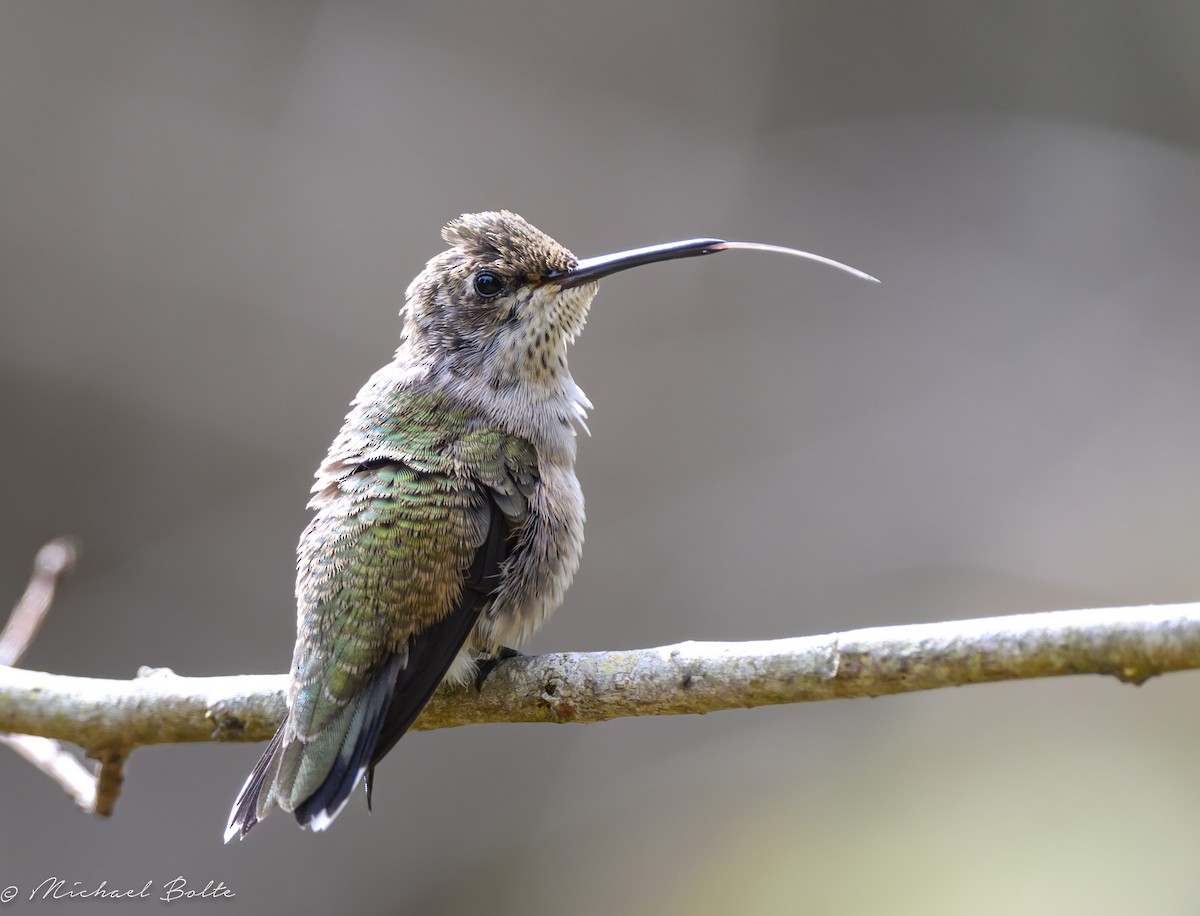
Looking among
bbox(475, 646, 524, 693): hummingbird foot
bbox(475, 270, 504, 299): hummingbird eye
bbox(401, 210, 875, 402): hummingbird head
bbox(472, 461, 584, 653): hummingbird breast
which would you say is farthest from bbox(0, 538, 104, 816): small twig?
bbox(475, 270, 504, 299): hummingbird eye

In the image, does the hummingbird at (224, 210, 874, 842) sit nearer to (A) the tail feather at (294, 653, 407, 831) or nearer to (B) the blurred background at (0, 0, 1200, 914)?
(A) the tail feather at (294, 653, 407, 831)

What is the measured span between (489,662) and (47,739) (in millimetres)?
1429

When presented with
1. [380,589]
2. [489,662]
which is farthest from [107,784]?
[489,662]

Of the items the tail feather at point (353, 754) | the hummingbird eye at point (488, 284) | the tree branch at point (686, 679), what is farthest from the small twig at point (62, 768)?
the hummingbird eye at point (488, 284)

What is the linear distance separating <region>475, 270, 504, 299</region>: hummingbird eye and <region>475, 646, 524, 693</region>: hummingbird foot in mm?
1389

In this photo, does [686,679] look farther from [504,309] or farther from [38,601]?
[38,601]

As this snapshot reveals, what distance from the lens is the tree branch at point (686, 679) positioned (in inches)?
89.4

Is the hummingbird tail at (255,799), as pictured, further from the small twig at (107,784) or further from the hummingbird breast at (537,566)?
the hummingbird breast at (537,566)

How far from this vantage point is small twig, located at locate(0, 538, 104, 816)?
3512 millimetres

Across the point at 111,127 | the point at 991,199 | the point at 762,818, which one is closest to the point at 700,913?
the point at 762,818

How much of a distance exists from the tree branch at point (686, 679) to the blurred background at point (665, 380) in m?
4.83

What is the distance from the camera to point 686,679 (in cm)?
284

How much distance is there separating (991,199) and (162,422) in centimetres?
718

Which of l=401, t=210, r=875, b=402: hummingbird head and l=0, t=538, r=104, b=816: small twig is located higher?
l=401, t=210, r=875, b=402: hummingbird head
